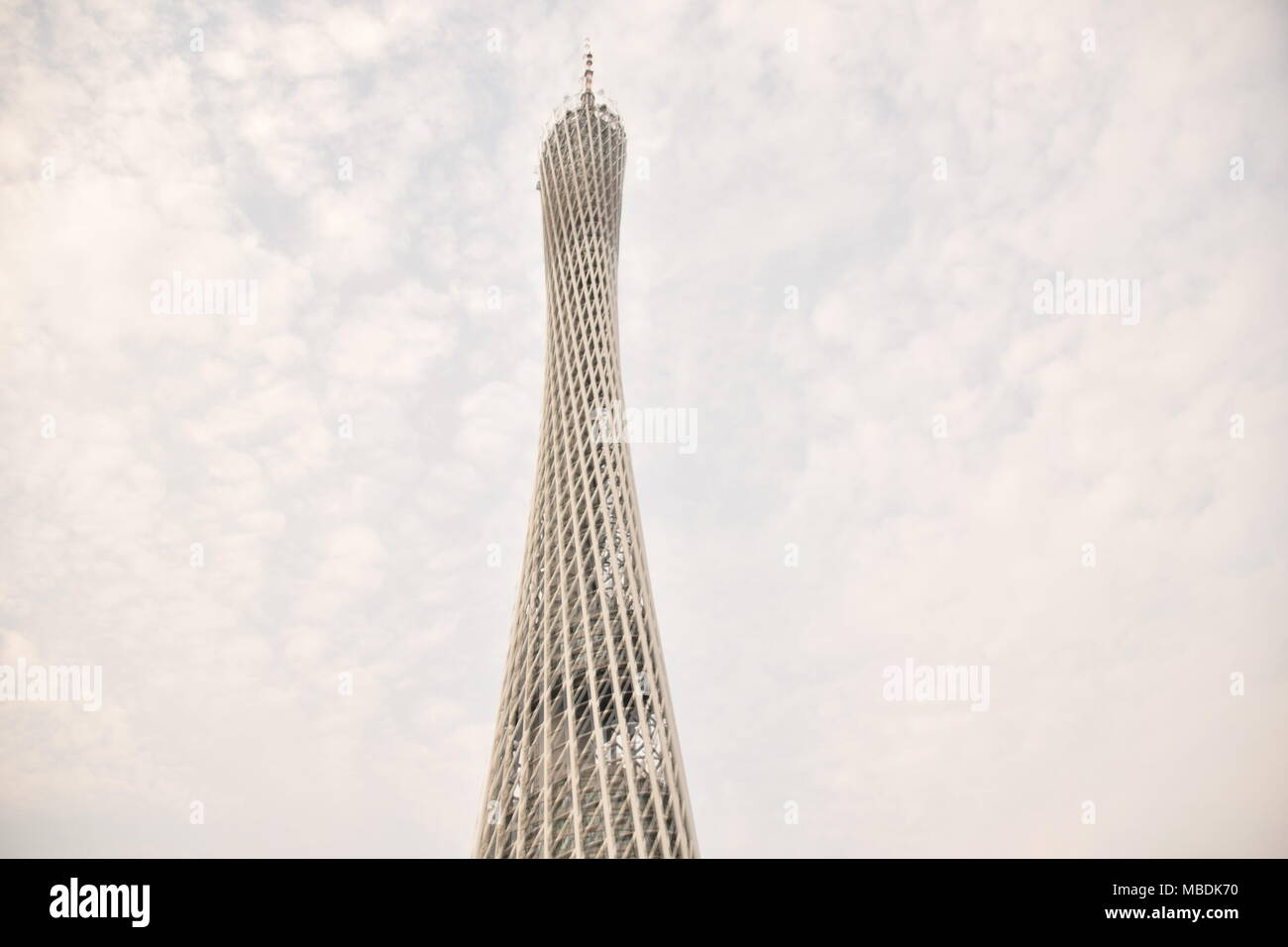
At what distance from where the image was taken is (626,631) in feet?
93.3

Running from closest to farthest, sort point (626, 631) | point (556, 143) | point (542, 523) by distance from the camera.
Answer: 1. point (626, 631)
2. point (542, 523)
3. point (556, 143)

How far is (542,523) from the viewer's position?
104 ft

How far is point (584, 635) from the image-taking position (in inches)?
1125

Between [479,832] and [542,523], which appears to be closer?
[479,832]

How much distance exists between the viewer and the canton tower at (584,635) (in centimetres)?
2583

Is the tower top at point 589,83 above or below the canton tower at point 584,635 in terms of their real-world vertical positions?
above

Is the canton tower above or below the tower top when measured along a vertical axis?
below

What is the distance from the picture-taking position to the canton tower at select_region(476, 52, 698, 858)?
84.7ft
